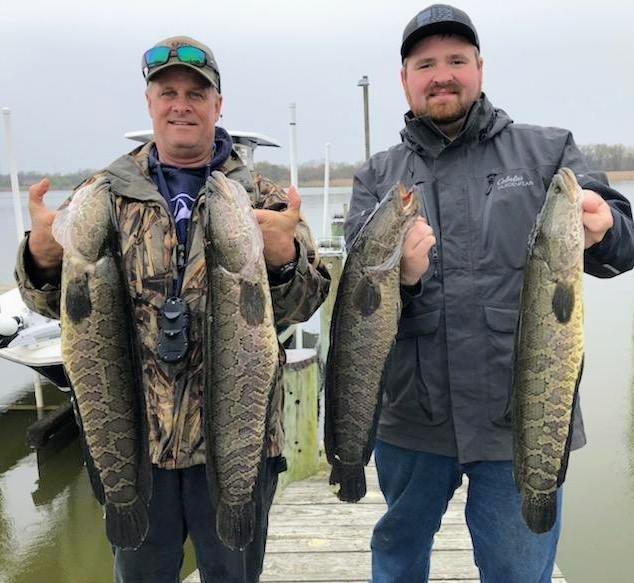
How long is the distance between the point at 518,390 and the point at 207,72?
1.71m

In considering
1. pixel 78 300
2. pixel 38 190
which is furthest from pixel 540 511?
pixel 38 190

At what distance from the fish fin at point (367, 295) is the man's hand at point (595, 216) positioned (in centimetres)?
76

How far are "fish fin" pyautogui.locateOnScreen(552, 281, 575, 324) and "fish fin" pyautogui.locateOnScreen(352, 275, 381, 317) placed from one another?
24.9 inches

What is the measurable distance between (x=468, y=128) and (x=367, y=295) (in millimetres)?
822

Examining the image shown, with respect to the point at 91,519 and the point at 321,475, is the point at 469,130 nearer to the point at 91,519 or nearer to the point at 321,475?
the point at 321,475

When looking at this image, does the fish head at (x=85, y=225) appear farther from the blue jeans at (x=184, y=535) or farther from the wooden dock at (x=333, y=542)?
the wooden dock at (x=333, y=542)

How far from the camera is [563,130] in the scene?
8.39 ft

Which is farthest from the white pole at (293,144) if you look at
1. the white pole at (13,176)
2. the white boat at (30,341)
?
the white pole at (13,176)

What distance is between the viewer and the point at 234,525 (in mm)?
2186

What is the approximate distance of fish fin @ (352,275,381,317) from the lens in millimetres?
2354

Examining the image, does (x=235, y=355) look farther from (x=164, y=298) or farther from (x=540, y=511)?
(x=540, y=511)

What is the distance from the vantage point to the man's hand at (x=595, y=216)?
2041 millimetres

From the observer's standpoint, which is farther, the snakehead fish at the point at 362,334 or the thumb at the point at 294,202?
the snakehead fish at the point at 362,334

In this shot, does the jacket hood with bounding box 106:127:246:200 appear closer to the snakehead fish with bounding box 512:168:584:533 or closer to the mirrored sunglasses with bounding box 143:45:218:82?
the mirrored sunglasses with bounding box 143:45:218:82
